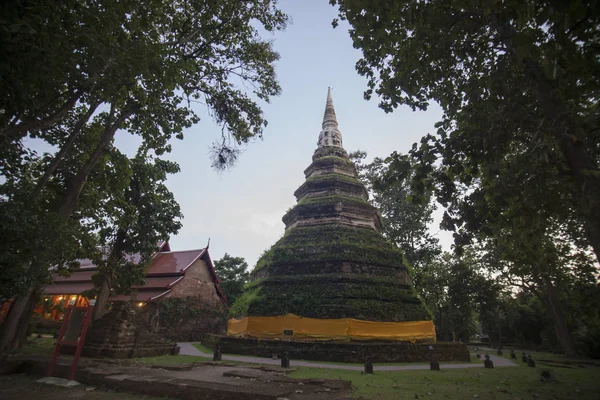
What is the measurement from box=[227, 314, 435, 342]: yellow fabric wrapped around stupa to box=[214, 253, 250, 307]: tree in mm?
16175

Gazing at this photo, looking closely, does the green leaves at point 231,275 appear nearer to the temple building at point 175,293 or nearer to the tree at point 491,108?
the temple building at point 175,293

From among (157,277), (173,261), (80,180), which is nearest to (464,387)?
(80,180)

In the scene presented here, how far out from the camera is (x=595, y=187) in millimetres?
4207

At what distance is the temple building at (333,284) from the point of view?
524 inches

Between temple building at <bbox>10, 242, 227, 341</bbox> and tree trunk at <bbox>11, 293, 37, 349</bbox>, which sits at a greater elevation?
temple building at <bbox>10, 242, 227, 341</bbox>

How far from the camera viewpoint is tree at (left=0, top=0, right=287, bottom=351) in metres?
Answer: 4.22

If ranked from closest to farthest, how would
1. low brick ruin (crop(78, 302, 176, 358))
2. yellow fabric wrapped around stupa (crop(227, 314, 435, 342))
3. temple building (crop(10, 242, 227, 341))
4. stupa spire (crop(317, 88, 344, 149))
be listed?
low brick ruin (crop(78, 302, 176, 358)) < yellow fabric wrapped around stupa (crop(227, 314, 435, 342)) < temple building (crop(10, 242, 227, 341)) < stupa spire (crop(317, 88, 344, 149))

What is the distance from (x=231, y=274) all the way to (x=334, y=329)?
773 inches

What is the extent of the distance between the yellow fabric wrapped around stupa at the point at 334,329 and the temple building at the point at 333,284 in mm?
38

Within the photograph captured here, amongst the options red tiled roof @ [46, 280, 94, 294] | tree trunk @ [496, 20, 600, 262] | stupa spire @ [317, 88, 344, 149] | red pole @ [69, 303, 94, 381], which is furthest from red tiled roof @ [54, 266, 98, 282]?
tree trunk @ [496, 20, 600, 262]

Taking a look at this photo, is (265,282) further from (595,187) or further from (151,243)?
(595,187)

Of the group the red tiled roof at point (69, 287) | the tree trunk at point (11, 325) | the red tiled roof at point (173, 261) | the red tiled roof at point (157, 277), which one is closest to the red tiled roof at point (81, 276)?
the red tiled roof at point (157, 277)

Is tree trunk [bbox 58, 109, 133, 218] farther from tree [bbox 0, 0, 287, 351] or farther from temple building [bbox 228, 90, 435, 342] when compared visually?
temple building [bbox 228, 90, 435, 342]

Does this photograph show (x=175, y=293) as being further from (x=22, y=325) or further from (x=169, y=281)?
(x=22, y=325)
